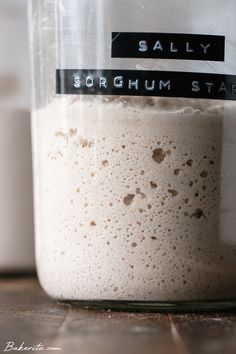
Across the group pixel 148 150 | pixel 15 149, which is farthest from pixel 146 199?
pixel 15 149

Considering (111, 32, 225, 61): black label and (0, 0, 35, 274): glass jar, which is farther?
(0, 0, 35, 274): glass jar

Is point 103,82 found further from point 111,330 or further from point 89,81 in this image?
point 111,330

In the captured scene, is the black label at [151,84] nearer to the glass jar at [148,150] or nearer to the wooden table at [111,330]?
the glass jar at [148,150]

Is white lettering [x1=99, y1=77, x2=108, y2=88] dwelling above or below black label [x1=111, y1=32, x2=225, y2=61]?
below

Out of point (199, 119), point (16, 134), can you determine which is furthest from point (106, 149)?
point (16, 134)

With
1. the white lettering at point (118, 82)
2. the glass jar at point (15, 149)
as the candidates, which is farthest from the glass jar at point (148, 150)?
the glass jar at point (15, 149)

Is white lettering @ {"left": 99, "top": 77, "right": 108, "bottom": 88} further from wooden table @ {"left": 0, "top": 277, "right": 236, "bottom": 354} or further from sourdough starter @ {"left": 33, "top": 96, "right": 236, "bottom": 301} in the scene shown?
wooden table @ {"left": 0, "top": 277, "right": 236, "bottom": 354}

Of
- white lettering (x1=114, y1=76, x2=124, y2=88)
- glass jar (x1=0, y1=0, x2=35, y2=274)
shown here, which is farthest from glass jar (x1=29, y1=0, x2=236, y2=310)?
glass jar (x1=0, y1=0, x2=35, y2=274)

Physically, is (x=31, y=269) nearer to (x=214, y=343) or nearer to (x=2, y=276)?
(x=2, y=276)
